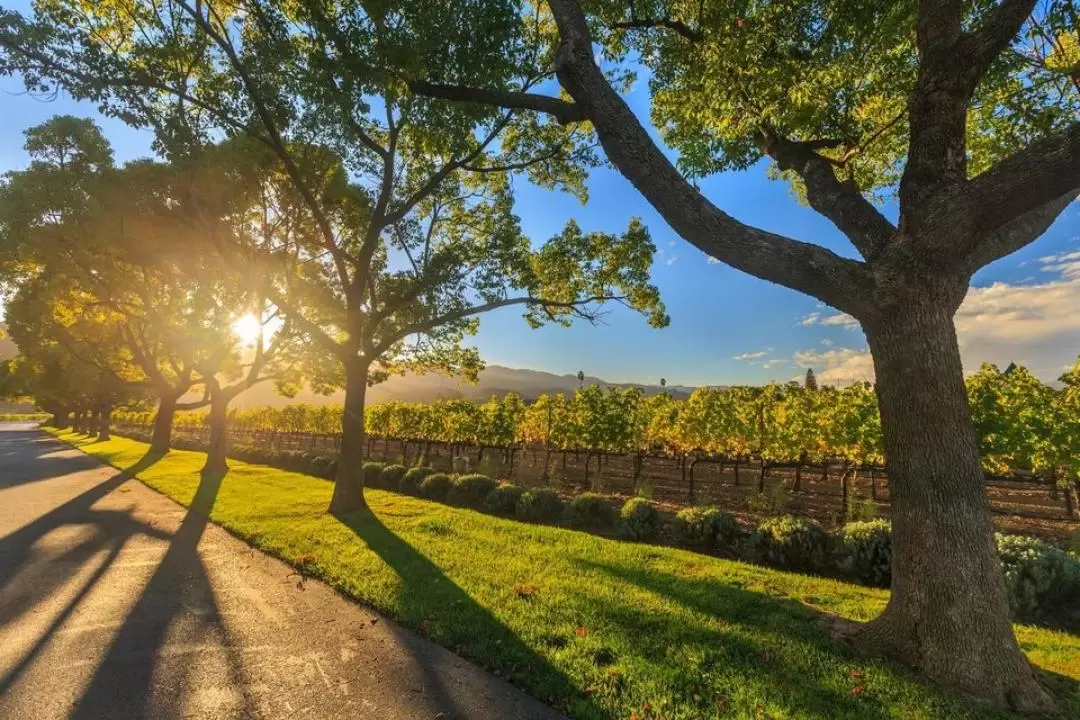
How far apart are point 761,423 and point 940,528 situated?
17.8m

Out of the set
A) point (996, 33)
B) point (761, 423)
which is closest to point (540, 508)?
point (996, 33)

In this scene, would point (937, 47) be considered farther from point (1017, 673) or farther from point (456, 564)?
point (456, 564)

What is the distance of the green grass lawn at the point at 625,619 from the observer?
3994mm

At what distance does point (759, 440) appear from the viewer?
20.8 m

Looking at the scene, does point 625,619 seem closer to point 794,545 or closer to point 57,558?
point 794,545

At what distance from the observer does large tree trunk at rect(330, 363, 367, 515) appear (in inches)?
476

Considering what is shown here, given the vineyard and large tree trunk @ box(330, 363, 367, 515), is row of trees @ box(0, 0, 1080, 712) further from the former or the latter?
the vineyard

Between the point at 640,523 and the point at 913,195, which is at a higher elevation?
the point at 913,195

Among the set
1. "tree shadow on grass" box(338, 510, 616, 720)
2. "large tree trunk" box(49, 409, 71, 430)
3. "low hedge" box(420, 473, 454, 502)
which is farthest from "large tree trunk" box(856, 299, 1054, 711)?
"large tree trunk" box(49, 409, 71, 430)

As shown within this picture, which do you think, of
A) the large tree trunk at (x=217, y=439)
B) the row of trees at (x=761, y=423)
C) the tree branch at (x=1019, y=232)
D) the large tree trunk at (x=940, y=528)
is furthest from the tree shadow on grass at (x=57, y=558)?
the row of trees at (x=761, y=423)

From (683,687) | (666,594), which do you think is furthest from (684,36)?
(683,687)

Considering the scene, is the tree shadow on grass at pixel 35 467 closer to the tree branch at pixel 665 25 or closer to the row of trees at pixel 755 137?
the row of trees at pixel 755 137

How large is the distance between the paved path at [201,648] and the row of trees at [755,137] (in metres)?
3.82

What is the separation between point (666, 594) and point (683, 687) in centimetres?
236
